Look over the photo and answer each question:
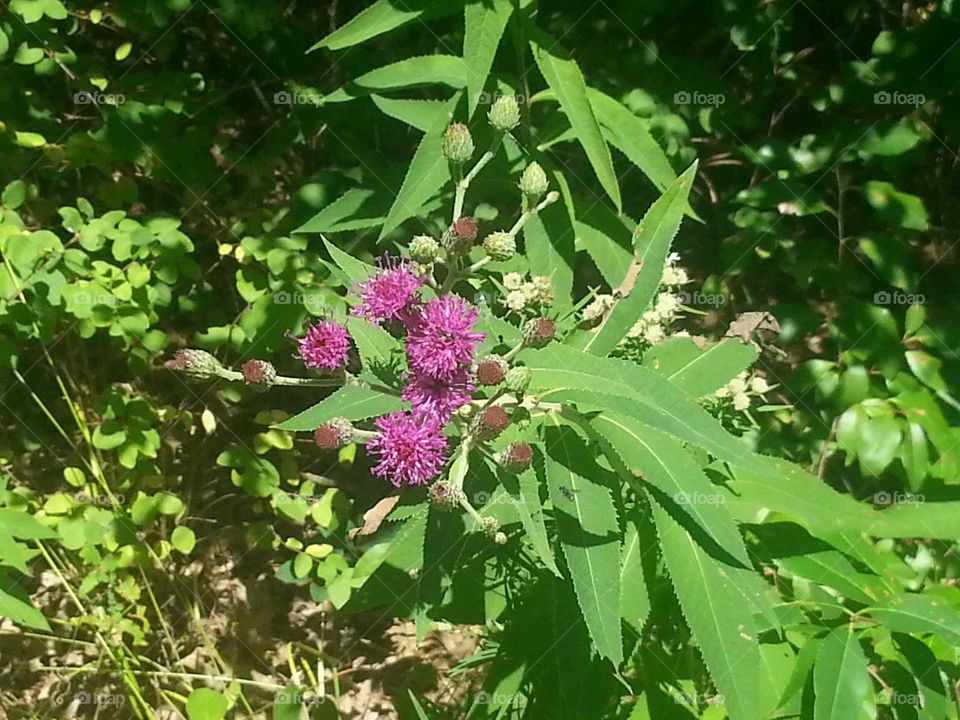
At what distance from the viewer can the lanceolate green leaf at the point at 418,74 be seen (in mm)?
2008

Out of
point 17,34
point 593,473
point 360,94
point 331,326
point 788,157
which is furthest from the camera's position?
point 788,157

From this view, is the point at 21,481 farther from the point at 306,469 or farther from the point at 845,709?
the point at 845,709

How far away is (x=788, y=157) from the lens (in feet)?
9.18

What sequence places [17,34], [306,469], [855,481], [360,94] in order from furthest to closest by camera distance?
[306,469], [855,481], [17,34], [360,94]

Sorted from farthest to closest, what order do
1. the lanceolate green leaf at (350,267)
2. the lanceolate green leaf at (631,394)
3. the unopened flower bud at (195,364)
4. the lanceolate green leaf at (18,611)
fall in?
1. the lanceolate green leaf at (18,611)
2. the lanceolate green leaf at (350,267)
3. the unopened flower bud at (195,364)
4. the lanceolate green leaf at (631,394)

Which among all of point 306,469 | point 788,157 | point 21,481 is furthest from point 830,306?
point 21,481

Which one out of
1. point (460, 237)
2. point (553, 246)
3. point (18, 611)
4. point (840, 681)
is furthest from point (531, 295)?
point (18, 611)

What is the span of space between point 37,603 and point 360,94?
2.27 meters

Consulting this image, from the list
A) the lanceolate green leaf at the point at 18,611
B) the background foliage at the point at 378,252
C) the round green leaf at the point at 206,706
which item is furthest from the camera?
the round green leaf at the point at 206,706

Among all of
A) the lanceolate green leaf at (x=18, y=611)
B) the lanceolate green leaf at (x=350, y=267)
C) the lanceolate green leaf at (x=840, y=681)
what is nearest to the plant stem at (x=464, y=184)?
the lanceolate green leaf at (x=350, y=267)

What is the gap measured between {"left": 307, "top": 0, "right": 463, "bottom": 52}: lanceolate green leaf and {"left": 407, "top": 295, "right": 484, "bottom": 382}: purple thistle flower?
68 cm

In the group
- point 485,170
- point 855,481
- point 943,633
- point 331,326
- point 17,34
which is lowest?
point 855,481

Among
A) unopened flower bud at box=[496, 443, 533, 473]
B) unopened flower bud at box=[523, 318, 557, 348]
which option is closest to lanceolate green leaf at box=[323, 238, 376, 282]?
unopened flower bud at box=[523, 318, 557, 348]

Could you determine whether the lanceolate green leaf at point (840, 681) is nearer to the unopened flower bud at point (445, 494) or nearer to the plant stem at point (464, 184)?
the unopened flower bud at point (445, 494)
